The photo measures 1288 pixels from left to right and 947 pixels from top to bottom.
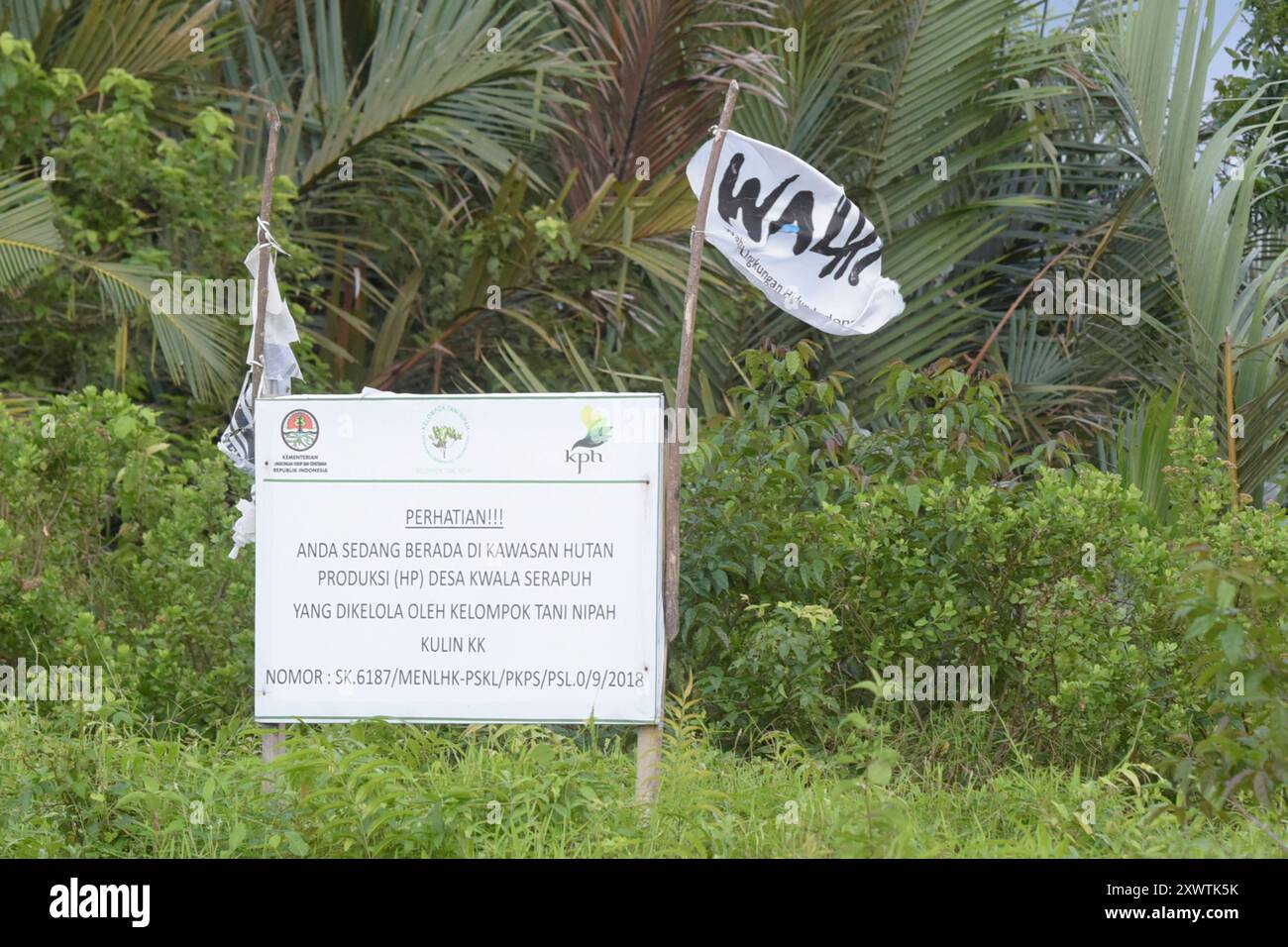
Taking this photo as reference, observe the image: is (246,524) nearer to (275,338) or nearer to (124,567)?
(275,338)

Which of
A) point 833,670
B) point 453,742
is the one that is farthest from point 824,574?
point 453,742

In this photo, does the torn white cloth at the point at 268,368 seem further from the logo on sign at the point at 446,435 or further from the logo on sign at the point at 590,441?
the logo on sign at the point at 590,441

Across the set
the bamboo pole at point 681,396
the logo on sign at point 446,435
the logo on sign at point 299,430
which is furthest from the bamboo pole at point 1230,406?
the logo on sign at point 299,430

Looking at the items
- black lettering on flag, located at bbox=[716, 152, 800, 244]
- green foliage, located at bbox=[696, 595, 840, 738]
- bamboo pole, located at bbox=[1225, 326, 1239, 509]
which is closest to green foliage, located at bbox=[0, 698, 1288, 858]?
green foliage, located at bbox=[696, 595, 840, 738]

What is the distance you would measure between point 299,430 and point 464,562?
73cm

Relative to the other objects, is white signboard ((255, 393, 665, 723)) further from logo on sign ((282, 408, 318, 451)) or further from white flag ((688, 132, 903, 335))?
white flag ((688, 132, 903, 335))

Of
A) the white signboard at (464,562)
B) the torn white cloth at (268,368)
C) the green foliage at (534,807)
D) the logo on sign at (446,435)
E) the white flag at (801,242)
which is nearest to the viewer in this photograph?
the green foliage at (534,807)

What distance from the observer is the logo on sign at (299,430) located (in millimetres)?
4805

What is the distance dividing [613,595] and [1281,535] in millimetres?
2486

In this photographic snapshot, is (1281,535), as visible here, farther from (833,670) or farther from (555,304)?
(555,304)

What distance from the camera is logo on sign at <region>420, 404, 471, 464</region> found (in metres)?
4.71

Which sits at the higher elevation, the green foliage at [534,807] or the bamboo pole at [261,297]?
the bamboo pole at [261,297]

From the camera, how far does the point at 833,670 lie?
5633 mm

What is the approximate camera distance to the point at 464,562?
4652 mm
